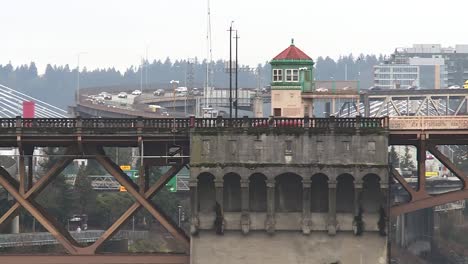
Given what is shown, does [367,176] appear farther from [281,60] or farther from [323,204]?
[281,60]

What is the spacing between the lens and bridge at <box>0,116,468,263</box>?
268 ft

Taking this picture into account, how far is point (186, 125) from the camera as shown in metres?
84.7

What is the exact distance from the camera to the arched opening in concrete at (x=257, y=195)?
273ft

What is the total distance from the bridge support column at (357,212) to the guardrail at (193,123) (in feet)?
10.8

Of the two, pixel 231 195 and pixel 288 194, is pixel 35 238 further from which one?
pixel 288 194

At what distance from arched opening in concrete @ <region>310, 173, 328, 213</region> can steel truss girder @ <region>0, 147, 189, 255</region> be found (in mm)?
7488

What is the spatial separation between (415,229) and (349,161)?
332 feet

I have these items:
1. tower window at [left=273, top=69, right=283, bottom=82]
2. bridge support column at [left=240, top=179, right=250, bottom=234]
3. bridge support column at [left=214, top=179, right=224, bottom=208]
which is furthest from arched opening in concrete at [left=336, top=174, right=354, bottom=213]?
tower window at [left=273, top=69, right=283, bottom=82]

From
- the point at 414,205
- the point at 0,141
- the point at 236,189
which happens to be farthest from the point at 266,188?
the point at 0,141

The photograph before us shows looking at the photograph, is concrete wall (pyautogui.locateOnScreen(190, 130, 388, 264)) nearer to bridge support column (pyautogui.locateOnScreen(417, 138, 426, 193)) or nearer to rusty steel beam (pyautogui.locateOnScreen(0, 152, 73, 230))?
bridge support column (pyautogui.locateOnScreen(417, 138, 426, 193))

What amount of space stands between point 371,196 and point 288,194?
4.49m

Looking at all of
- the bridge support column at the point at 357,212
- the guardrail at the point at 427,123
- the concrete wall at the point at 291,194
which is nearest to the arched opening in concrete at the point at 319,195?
the concrete wall at the point at 291,194

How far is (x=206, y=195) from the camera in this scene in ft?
274

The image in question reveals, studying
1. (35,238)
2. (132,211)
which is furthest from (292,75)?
(35,238)
